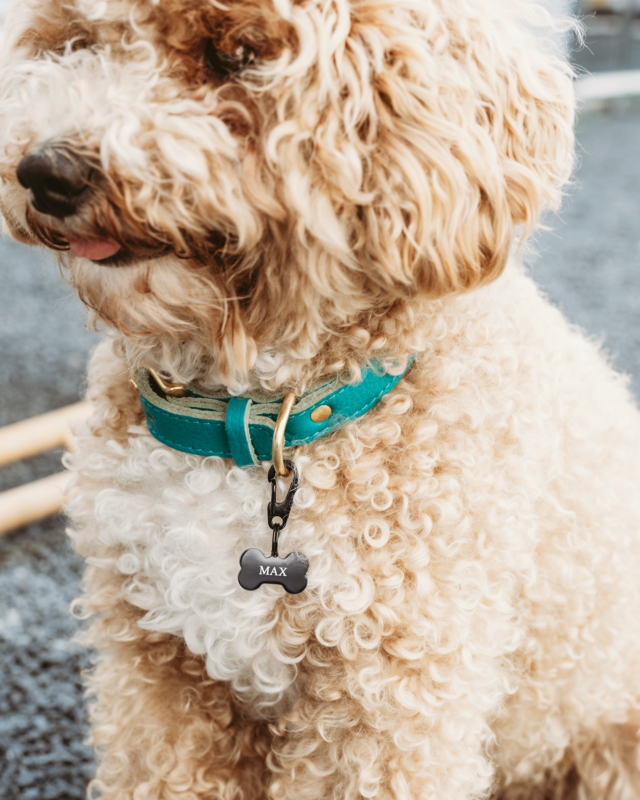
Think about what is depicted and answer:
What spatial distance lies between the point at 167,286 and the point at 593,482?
618 millimetres

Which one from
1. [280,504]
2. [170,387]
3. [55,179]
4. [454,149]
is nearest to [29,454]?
[170,387]

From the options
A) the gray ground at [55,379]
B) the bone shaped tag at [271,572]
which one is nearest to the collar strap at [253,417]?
the bone shaped tag at [271,572]

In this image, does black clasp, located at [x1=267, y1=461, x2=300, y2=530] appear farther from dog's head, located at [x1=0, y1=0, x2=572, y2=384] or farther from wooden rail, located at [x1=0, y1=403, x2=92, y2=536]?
wooden rail, located at [x1=0, y1=403, x2=92, y2=536]

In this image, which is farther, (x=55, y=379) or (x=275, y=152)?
(x=55, y=379)

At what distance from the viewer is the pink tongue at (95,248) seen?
2.61 ft

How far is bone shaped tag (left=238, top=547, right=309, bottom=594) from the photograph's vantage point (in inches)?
34.9

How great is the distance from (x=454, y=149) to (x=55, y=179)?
0.38 metres

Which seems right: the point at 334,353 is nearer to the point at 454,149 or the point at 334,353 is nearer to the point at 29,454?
the point at 454,149

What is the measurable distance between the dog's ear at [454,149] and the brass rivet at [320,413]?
0.55 feet

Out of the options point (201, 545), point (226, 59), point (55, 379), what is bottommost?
point (55, 379)

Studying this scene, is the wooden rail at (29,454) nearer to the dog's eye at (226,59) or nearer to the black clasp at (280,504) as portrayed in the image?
the black clasp at (280,504)

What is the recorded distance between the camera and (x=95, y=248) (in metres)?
0.80

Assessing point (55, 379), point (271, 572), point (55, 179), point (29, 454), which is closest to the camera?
point (55, 179)

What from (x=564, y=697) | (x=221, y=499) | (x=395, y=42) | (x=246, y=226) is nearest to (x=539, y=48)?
(x=395, y=42)
